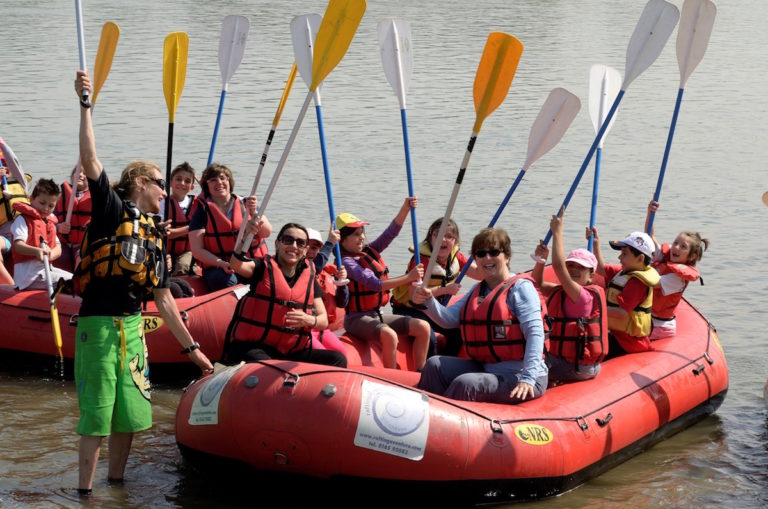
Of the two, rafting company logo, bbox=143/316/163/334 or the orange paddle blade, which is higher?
the orange paddle blade

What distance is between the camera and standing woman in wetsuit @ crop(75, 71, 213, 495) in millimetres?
4312

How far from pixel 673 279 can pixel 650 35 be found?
1.43 meters

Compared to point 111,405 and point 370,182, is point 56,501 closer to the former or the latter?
point 111,405

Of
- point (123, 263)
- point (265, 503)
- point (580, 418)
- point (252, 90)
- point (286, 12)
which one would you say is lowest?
point (265, 503)

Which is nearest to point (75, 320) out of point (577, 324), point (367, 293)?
point (367, 293)

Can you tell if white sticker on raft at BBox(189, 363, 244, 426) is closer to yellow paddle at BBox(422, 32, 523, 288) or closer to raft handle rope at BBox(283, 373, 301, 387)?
raft handle rope at BBox(283, 373, 301, 387)

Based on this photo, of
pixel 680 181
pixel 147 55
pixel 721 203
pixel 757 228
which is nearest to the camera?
pixel 757 228

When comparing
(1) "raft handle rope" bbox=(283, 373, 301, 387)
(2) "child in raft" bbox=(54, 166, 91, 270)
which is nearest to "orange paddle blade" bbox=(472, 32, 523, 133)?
(1) "raft handle rope" bbox=(283, 373, 301, 387)

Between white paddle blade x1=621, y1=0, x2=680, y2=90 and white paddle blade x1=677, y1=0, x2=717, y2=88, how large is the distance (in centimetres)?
35

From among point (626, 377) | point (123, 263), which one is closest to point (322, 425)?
point (123, 263)

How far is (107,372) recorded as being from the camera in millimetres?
4324

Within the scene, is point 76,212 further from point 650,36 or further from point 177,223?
point 650,36

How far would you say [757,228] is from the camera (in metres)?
10.9

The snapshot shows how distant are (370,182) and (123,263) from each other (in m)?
7.82
